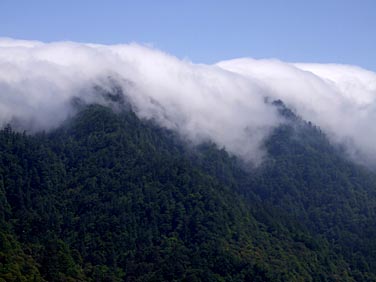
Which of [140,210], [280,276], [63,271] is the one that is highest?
[140,210]

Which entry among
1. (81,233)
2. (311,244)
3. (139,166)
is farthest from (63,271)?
(311,244)

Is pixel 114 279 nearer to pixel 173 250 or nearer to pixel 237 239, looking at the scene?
pixel 173 250

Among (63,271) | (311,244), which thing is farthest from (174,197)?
(63,271)

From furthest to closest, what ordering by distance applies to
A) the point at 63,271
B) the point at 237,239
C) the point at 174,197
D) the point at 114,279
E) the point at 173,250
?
the point at 174,197
the point at 237,239
the point at 173,250
the point at 114,279
the point at 63,271

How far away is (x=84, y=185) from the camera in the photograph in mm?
181250

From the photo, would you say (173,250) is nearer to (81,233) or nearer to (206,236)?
(206,236)

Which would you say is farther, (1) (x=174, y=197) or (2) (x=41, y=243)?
(1) (x=174, y=197)

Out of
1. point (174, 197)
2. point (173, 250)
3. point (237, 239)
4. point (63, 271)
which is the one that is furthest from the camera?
point (174, 197)

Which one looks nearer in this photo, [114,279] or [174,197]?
[114,279]

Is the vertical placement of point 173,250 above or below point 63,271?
above

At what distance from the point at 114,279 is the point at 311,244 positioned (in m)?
59.6

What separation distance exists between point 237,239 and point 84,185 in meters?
Result: 43.8

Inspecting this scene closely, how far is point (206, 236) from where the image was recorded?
164m

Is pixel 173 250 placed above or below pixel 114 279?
above
